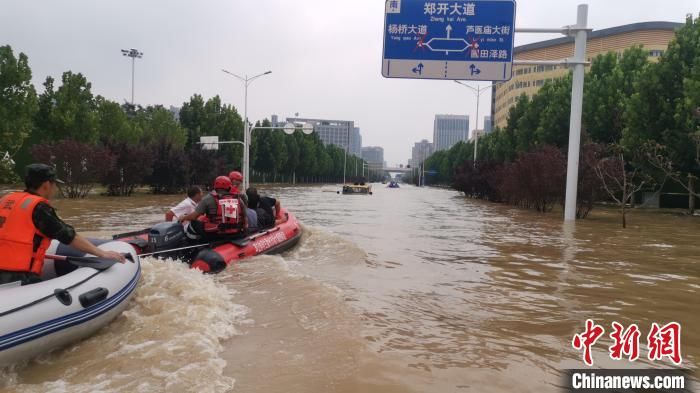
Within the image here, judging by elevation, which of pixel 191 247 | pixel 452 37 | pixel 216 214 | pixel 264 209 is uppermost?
pixel 452 37

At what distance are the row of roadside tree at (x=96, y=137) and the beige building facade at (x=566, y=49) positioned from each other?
33.4 meters

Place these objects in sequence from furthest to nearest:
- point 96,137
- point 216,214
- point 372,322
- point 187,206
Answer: point 96,137, point 187,206, point 216,214, point 372,322

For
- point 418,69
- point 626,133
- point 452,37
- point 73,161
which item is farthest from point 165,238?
point 626,133

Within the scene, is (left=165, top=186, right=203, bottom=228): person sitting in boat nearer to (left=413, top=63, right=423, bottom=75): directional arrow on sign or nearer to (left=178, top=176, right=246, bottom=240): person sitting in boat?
(left=178, top=176, right=246, bottom=240): person sitting in boat

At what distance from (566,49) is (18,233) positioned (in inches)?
3326

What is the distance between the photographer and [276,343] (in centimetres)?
446

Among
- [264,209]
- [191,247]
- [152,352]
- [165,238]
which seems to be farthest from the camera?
[264,209]

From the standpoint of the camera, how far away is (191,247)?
754 cm

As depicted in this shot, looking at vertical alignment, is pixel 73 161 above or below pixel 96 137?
below

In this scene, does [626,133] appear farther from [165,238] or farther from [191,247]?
[165,238]

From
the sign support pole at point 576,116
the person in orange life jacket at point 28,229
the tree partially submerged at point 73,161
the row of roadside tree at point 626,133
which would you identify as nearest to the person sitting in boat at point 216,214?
the person in orange life jacket at point 28,229

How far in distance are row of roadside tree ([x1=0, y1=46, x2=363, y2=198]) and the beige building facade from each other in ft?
110

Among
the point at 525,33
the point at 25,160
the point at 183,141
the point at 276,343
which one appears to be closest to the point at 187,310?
the point at 276,343

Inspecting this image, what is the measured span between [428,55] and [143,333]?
1285 cm
